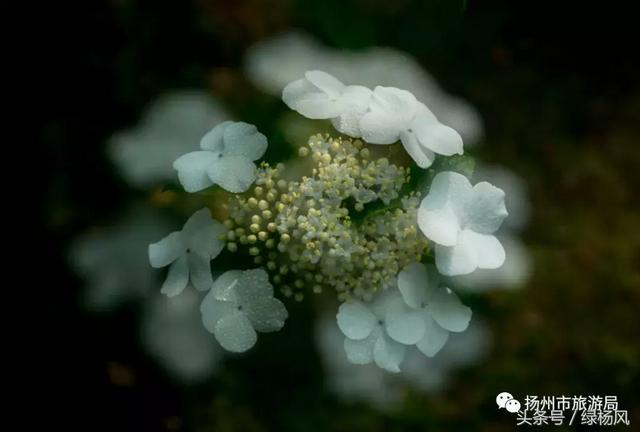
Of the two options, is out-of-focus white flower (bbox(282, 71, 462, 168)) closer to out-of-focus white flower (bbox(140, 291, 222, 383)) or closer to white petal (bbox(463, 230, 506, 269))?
white petal (bbox(463, 230, 506, 269))

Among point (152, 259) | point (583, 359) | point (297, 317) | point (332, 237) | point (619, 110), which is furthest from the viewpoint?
point (619, 110)

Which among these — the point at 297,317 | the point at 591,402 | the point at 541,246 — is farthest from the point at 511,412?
the point at 297,317

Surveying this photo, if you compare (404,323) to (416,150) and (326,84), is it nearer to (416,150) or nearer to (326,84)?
(416,150)

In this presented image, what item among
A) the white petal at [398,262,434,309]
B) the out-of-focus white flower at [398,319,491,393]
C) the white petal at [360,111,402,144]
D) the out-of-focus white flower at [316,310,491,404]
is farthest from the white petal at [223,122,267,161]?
the out-of-focus white flower at [398,319,491,393]

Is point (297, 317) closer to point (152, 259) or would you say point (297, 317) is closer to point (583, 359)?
point (152, 259)

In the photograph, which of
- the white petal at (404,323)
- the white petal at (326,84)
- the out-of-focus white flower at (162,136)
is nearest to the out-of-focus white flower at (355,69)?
the out-of-focus white flower at (162,136)

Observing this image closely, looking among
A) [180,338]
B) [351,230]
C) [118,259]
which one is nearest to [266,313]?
[351,230]

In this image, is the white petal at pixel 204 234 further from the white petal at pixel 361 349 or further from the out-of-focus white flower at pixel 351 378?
the out-of-focus white flower at pixel 351 378
